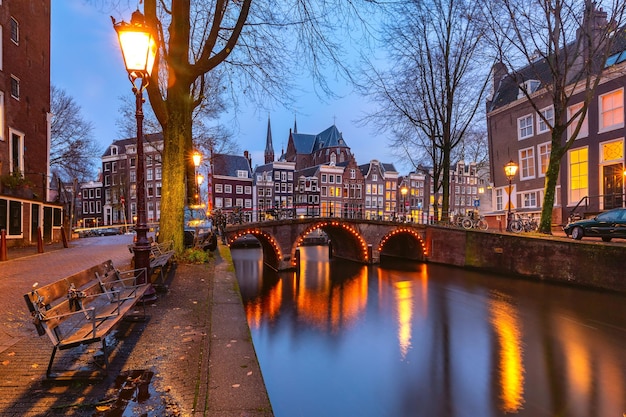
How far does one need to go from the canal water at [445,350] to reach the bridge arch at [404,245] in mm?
9330

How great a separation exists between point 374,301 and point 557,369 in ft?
27.9

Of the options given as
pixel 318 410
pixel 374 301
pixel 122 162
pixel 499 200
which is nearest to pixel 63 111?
pixel 122 162

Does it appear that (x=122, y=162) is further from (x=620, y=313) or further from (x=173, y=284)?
(x=620, y=313)

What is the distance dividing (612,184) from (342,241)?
63.4ft

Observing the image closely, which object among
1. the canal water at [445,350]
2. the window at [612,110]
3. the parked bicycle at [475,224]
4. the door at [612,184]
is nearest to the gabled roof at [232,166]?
the parked bicycle at [475,224]

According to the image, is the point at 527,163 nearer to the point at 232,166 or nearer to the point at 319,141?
the point at 232,166

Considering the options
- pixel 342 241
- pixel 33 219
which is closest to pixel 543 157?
pixel 342 241

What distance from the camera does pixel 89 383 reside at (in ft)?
11.4

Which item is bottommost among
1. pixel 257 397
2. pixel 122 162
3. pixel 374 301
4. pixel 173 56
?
pixel 374 301

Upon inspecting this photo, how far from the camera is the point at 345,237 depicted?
107ft

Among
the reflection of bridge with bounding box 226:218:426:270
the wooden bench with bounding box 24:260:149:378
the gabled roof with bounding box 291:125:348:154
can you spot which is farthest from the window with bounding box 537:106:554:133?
the gabled roof with bounding box 291:125:348:154

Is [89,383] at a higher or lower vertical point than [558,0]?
lower

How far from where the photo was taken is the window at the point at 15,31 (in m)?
17.8

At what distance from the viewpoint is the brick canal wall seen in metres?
14.9
